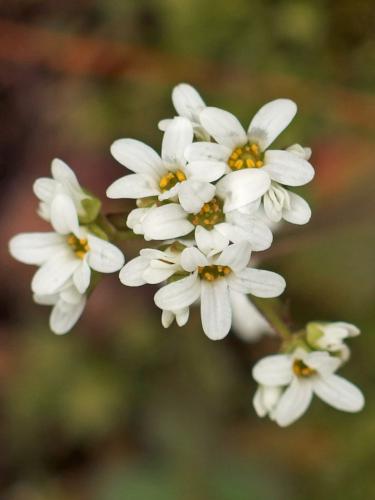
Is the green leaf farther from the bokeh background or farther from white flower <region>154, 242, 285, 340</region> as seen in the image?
the bokeh background

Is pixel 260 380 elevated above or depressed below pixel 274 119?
below

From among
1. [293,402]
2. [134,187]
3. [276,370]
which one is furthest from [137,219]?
[293,402]

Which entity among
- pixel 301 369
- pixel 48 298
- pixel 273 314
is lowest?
Result: pixel 301 369

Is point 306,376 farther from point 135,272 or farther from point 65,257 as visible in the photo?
point 65,257

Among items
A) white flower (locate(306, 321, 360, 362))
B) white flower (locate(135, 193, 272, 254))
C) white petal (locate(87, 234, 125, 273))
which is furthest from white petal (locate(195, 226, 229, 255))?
white flower (locate(306, 321, 360, 362))

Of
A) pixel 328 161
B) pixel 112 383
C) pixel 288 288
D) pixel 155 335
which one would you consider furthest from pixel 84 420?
pixel 328 161

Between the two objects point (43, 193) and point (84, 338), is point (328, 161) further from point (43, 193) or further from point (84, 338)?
point (43, 193)

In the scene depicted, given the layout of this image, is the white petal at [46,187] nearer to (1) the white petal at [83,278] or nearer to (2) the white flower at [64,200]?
(2) the white flower at [64,200]
